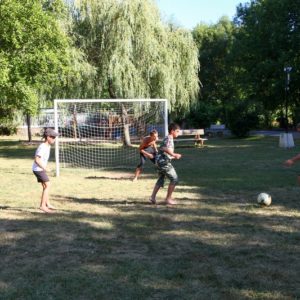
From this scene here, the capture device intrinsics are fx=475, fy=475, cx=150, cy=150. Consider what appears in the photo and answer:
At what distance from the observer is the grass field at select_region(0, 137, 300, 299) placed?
4.39m

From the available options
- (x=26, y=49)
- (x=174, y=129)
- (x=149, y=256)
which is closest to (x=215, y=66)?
(x=26, y=49)

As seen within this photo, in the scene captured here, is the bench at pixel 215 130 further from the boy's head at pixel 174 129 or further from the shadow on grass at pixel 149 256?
the shadow on grass at pixel 149 256

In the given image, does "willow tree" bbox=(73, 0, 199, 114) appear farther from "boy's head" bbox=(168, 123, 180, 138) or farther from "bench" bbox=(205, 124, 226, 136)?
"boy's head" bbox=(168, 123, 180, 138)

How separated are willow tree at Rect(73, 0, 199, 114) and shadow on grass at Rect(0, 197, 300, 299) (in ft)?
49.8

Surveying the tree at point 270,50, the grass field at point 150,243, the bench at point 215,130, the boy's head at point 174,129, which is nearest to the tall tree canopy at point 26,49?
the grass field at point 150,243

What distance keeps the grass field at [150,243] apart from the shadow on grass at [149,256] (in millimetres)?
10

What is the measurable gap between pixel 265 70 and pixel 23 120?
63.4 ft

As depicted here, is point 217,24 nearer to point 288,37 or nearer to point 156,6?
point 288,37

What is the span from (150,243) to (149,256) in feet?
1.84

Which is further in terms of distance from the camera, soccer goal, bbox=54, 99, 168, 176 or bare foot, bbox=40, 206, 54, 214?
soccer goal, bbox=54, 99, 168, 176

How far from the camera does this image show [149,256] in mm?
5410

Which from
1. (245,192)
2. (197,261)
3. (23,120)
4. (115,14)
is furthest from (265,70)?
(197,261)

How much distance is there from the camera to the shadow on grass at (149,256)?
14.2 feet

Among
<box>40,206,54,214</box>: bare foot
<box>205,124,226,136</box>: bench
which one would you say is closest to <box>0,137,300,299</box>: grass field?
<box>40,206,54,214</box>: bare foot
